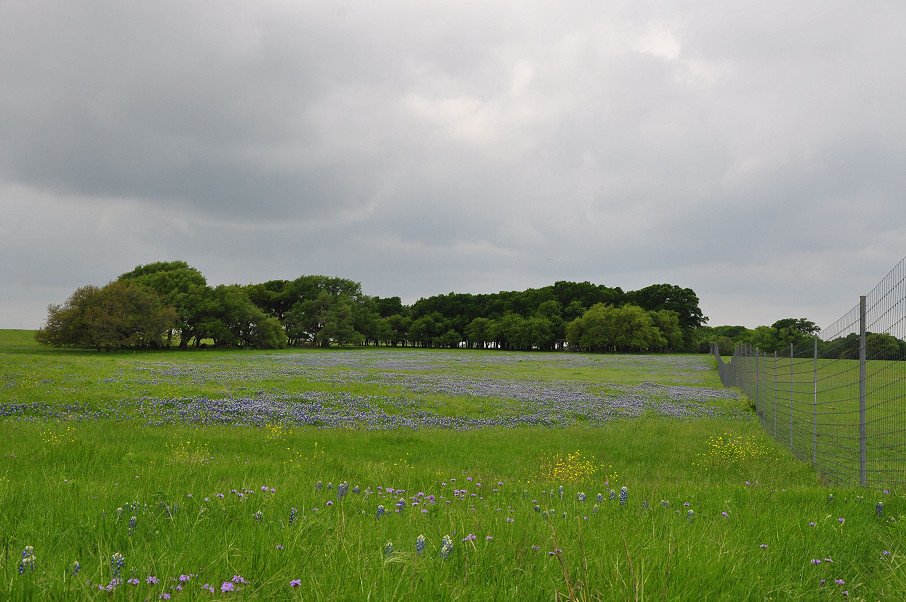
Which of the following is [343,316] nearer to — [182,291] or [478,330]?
[182,291]

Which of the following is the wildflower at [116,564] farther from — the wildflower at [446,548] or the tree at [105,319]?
the tree at [105,319]

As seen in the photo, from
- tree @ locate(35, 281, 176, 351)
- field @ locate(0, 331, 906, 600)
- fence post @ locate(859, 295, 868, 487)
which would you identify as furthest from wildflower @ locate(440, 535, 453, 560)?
tree @ locate(35, 281, 176, 351)

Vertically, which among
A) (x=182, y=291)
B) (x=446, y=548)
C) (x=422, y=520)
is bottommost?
(x=422, y=520)

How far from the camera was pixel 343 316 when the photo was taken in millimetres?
103688

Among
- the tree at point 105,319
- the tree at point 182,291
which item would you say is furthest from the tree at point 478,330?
the tree at point 105,319

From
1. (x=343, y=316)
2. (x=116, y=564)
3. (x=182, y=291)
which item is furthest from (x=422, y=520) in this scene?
(x=343, y=316)

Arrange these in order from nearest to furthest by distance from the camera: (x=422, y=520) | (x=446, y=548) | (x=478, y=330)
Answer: (x=446, y=548) → (x=422, y=520) → (x=478, y=330)

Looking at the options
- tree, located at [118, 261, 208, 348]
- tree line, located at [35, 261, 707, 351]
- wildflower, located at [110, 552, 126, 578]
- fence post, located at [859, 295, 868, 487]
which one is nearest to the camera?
wildflower, located at [110, 552, 126, 578]

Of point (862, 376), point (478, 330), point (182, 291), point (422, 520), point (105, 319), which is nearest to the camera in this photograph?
point (422, 520)

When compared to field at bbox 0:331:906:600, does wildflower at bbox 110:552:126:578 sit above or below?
above

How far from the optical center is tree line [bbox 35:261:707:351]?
206ft

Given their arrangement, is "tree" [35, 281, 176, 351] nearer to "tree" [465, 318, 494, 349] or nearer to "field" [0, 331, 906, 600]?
"field" [0, 331, 906, 600]

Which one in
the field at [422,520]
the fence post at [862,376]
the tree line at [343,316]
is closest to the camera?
the field at [422,520]

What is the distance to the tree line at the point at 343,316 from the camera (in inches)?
2468
